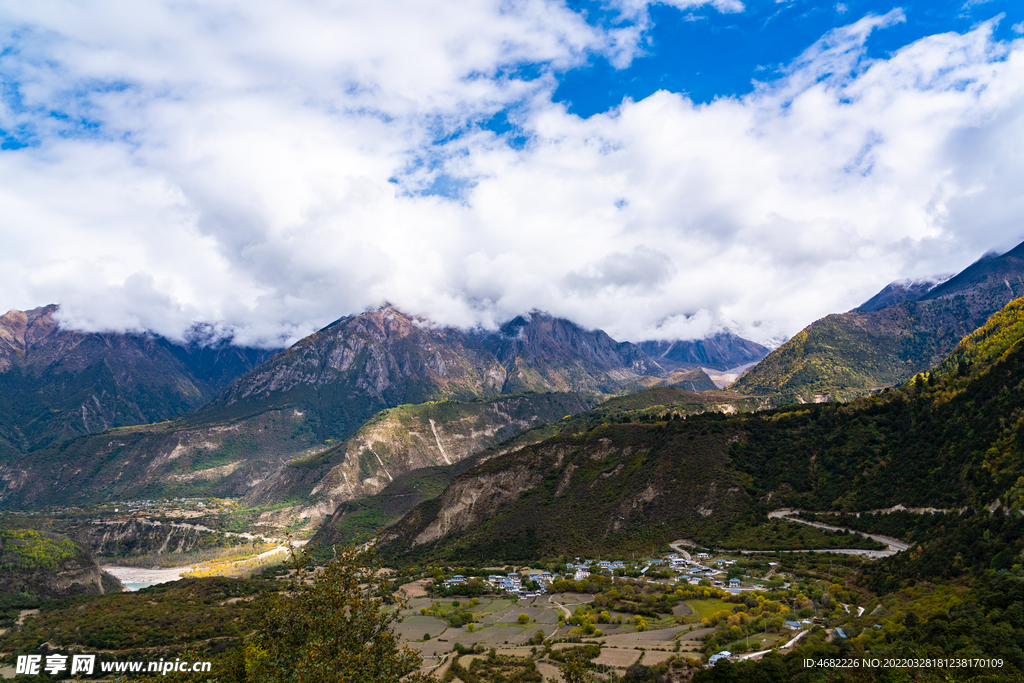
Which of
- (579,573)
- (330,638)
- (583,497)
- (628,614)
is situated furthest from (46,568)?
(330,638)

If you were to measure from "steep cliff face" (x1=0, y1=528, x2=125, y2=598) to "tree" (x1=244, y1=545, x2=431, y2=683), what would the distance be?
548 feet

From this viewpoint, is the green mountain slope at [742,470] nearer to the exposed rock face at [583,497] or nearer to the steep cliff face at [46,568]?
the exposed rock face at [583,497]

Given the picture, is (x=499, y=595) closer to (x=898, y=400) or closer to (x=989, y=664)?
(x=989, y=664)

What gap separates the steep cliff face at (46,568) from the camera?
14875cm

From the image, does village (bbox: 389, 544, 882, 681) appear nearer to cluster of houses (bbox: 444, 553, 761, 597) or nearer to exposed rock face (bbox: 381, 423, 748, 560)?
cluster of houses (bbox: 444, 553, 761, 597)

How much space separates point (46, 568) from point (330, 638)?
182378 mm

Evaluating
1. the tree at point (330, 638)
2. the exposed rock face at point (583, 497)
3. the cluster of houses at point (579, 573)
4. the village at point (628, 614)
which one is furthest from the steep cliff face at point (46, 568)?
the tree at point (330, 638)

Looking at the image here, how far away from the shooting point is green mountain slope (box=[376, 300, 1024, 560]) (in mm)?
91312

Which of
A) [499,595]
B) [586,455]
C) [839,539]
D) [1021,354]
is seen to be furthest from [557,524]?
[1021,354]

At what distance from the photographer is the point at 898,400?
132 metres

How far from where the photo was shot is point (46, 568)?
156 m

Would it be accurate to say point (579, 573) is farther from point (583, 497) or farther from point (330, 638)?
point (330, 638)

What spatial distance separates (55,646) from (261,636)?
87.1 meters

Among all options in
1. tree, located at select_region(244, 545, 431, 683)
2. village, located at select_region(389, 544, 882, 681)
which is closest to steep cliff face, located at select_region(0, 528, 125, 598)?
village, located at select_region(389, 544, 882, 681)
